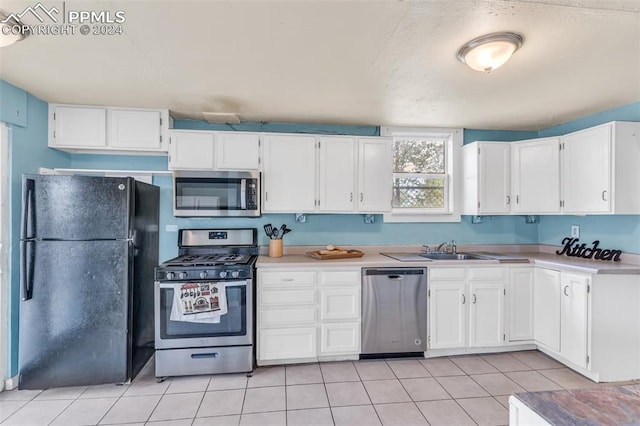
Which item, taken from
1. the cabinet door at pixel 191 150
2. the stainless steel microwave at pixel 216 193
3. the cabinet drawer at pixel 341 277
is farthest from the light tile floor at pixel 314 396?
the cabinet door at pixel 191 150

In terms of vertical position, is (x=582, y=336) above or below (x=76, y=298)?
below

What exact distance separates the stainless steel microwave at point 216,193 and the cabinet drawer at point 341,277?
870 millimetres

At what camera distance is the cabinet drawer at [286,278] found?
9.02 feet

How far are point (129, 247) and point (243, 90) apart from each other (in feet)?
4.99

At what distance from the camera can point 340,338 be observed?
2.83m

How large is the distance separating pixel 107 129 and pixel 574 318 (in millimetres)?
4352

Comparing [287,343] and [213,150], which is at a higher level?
[213,150]

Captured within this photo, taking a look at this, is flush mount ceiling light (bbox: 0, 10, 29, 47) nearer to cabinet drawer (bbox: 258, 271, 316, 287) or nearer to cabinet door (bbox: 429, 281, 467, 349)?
cabinet drawer (bbox: 258, 271, 316, 287)

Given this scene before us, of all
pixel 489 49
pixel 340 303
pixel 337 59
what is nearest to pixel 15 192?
pixel 337 59

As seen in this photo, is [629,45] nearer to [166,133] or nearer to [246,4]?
[246,4]

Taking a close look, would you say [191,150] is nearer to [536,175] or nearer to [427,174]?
[427,174]

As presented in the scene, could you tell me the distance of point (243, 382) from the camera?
249 centimetres

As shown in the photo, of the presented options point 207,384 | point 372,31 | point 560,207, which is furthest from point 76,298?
point 560,207

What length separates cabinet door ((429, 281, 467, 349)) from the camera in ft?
9.55
